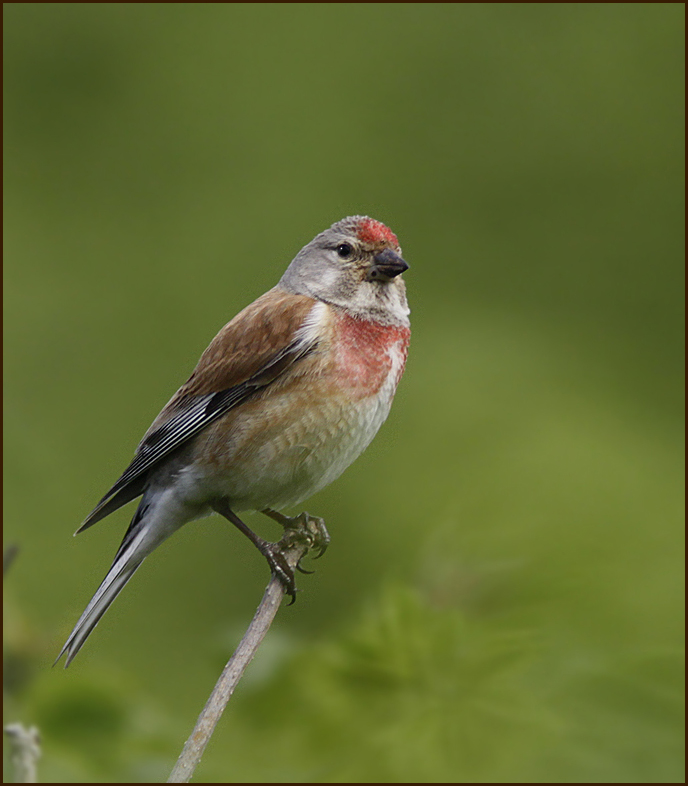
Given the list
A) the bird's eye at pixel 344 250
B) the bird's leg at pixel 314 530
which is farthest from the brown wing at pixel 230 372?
the bird's leg at pixel 314 530

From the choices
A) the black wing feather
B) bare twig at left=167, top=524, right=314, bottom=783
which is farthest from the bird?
bare twig at left=167, top=524, right=314, bottom=783

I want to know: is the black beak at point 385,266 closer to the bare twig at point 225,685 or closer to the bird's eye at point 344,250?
the bird's eye at point 344,250

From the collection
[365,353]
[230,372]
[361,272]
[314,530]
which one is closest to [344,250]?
[361,272]

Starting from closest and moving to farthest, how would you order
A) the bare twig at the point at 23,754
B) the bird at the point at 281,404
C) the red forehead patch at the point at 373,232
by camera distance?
1. the bare twig at the point at 23,754
2. the bird at the point at 281,404
3. the red forehead patch at the point at 373,232

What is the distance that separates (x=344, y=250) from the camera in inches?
82.4

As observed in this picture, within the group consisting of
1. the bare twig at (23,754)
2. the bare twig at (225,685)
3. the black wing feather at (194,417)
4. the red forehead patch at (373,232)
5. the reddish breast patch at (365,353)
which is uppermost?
the red forehead patch at (373,232)

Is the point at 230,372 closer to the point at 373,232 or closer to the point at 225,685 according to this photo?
the point at 373,232

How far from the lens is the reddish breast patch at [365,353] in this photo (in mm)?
1973

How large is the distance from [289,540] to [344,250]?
23.6 inches

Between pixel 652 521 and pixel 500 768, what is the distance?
184cm

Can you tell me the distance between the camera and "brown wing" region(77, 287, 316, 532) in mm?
1995

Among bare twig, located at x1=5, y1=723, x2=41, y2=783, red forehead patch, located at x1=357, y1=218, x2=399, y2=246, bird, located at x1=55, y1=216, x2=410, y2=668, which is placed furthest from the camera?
red forehead patch, located at x1=357, y1=218, x2=399, y2=246

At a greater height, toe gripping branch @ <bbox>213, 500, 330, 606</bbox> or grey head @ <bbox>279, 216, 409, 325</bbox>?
grey head @ <bbox>279, 216, 409, 325</bbox>

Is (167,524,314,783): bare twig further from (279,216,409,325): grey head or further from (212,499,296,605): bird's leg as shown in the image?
(279,216,409,325): grey head
